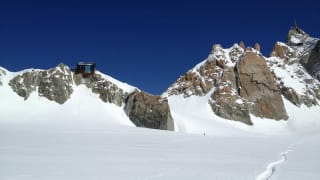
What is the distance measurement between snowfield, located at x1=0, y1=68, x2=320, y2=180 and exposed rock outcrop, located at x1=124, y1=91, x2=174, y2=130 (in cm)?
218

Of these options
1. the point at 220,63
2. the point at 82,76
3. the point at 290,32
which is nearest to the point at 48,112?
the point at 82,76

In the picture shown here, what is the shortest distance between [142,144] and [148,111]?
160 feet

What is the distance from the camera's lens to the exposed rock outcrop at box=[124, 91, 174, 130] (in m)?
70.5

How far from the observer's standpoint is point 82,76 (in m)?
76.7

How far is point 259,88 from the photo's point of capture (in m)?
113

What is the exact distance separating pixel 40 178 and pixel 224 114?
94.7 metres

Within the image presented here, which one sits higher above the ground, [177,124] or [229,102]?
[229,102]

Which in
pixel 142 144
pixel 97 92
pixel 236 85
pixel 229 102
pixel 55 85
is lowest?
pixel 142 144

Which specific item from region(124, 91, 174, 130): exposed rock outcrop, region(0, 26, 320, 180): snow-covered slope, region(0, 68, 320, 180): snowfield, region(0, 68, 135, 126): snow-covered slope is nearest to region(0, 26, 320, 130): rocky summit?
region(124, 91, 174, 130): exposed rock outcrop

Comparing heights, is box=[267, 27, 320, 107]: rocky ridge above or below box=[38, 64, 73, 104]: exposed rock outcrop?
above

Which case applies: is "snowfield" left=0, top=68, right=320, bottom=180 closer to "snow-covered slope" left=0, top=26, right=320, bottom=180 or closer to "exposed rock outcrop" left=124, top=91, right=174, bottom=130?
"snow-covered slope" left=0, top=26, right=320, bottom=180

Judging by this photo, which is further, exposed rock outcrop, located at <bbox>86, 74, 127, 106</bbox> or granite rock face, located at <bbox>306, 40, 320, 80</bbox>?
granite rock face, located at <bbox>306, 40, 320, 80</bbox>

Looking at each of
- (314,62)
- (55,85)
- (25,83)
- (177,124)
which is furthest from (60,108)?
(314,62)

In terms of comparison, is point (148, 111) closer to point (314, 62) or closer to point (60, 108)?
point (60, 108)
